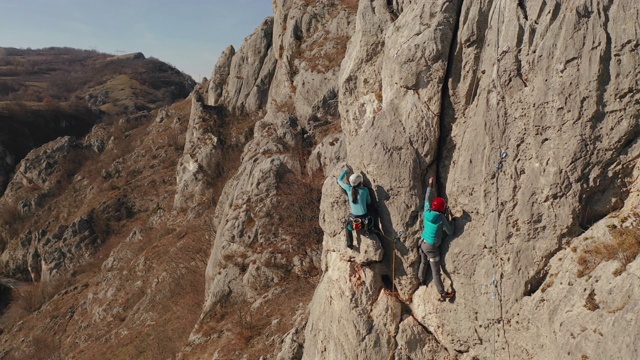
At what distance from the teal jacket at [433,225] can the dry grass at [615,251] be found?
2.89 metres

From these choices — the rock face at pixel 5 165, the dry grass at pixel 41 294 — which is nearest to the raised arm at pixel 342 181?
the dry grass at pixel 41 294

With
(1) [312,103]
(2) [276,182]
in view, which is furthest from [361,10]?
(1) [312,103]

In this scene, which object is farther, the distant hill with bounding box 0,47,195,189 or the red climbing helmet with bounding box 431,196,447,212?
the distant hill with bounding box 0,47,195,189

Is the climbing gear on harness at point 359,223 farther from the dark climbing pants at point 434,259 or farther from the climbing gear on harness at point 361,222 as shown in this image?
the dark climbing pants at point 434,259

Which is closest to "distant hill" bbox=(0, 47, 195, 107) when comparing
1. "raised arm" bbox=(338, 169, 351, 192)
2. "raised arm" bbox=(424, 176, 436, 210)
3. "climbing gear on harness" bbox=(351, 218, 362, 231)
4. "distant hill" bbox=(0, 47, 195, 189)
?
"distant hill" bbox=(0, 47, 195, 189)

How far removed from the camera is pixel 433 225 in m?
10.1

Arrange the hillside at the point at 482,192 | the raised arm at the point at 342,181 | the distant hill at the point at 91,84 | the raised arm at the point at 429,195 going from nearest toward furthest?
1. the hillside at the point at 482,192
2. the raised arm at the point at 429,195
3. the raised arm at the point at 342,181
4. the distant hill at the point at 91,84

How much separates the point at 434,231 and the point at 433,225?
163 millimetres

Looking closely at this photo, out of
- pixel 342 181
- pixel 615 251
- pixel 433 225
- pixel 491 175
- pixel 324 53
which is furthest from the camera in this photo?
pixel 324 53

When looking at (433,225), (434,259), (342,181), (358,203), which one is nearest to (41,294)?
(342,181)

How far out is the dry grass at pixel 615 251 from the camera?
24.9 ft

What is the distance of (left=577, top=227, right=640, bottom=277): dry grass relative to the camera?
7.59 meters

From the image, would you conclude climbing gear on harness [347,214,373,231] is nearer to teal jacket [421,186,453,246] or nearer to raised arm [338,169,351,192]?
raised arm [338,169,351,192]

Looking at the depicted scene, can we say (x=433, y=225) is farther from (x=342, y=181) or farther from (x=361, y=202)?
(x=342, y=181)
